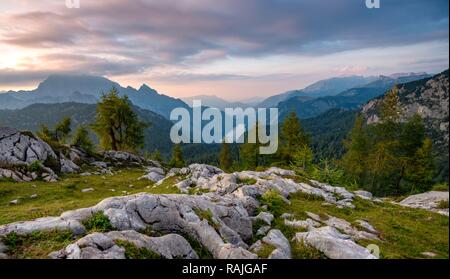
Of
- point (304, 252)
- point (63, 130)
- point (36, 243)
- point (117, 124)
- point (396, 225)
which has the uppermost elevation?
point (117, 124)

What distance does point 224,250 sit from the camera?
40.8ft

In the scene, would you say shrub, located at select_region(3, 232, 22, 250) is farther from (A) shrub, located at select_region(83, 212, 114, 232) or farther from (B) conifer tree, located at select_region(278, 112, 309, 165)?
(B) conifer tree, located at select_region(278, 112, 309, 165)

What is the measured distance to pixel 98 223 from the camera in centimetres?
1303

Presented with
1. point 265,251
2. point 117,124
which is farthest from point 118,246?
point 117,124

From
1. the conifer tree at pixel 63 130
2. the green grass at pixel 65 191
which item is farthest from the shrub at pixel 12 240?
the conifer tree at pixel 63 130

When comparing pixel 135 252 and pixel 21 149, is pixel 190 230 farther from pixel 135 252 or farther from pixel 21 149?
pixel 21 149

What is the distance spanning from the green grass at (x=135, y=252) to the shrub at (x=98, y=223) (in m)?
1.86

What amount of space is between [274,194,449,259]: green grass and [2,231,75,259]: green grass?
10871 mm

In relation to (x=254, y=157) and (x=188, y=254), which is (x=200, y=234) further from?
(x=254, y=157)

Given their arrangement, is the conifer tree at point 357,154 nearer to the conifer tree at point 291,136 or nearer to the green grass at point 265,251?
the conifer tree at point 291,136

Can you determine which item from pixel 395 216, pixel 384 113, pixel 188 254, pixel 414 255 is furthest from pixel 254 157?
pixel 188 254

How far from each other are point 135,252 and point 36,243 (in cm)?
398
